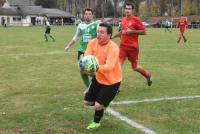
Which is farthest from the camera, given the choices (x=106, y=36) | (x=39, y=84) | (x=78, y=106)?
(x=39, y=84)

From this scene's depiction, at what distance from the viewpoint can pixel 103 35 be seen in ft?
22.7

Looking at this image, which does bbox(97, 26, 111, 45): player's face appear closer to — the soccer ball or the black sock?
the soccer ball

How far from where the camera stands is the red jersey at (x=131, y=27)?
10.9 meters

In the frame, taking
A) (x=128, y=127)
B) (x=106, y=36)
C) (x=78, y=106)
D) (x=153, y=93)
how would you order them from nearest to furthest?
(x=106, y=36), (x=128, y=127), (x=78, y=106), (x=153, y=93)

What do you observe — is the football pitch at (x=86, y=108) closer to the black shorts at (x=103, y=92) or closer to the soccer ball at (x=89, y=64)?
the black shorts at (x=103, y=92)

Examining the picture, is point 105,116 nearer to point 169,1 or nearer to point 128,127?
point 128,127

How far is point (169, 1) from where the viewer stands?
117 meters

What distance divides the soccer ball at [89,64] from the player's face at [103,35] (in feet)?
1.34

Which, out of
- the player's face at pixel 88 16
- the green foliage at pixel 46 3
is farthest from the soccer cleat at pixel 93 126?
the green foliage at pixel 46 3

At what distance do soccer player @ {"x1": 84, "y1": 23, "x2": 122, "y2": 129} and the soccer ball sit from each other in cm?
19

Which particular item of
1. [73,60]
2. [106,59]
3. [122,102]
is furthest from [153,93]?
[73,60]

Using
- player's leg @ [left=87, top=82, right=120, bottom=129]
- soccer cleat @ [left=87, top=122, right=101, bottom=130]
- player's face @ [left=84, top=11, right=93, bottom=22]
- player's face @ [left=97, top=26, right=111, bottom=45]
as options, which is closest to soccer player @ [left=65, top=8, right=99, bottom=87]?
player's face @ [left=84, top=11, right=93, bottom=22]

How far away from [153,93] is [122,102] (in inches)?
50.9

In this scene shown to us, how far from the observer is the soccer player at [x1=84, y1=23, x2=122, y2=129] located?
6902mm
